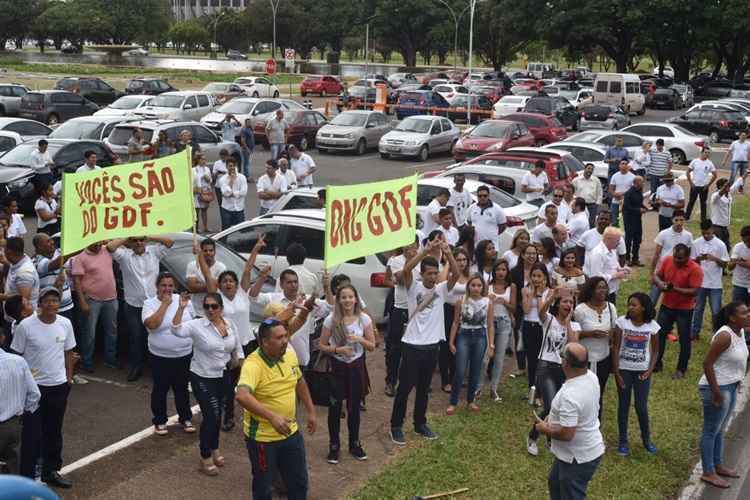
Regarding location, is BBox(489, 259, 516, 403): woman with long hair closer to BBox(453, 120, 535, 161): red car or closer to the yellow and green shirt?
the yellow and green shirt

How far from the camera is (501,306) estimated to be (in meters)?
9.10

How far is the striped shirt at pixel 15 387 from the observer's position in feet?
20.6

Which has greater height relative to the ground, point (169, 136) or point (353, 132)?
point (169, 136)

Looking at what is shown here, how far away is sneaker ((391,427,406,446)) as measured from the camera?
831 centimetres

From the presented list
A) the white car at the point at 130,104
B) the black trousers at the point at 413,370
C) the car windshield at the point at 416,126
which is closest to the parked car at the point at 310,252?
the black trousers at the point at 413,370

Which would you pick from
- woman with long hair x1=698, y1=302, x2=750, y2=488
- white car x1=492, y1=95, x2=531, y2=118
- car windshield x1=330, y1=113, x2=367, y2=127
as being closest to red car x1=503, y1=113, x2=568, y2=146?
car windshield x1=330, y1=113, x2=367, y2=127

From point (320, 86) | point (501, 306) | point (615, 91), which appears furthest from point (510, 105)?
point (501, 306)

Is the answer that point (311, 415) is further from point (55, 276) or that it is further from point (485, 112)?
point (485, 112)

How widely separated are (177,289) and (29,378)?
10.7 feet

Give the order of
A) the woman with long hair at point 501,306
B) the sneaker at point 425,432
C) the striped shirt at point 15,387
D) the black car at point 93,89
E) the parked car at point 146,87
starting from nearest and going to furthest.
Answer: the striped shirt at point 15,387 → the sneaker at point 425,432 → the woman with long hair at point 501,306 → the black car at point 93,89 → the parked car at point 146,87

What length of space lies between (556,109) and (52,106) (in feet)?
67.9

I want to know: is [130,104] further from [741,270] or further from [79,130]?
[741,270]

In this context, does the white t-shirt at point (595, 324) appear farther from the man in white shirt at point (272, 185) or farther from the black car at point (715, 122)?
the black car at point (715, 122)

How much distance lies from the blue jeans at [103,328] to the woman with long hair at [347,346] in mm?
3098
